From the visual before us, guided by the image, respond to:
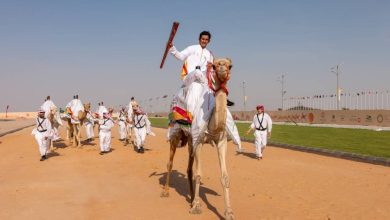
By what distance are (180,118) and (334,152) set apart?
10.0 m

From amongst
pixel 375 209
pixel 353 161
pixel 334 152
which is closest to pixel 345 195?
pixel 375 209

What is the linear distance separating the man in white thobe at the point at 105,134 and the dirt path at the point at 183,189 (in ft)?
7.26

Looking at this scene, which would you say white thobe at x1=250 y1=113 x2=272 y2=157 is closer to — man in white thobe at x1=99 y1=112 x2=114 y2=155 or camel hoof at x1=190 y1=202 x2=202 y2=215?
man in white thobe at x1=99 y1=112 x2=114 y2=155

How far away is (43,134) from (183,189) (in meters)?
8.64

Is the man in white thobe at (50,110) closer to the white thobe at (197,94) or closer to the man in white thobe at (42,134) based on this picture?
the man in white thobe at (42,134)

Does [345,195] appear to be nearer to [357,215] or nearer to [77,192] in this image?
[357,215]

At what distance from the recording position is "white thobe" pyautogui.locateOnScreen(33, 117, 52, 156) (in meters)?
16.0

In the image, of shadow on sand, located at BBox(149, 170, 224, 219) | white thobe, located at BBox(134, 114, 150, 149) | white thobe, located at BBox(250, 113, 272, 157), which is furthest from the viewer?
white thobe, located at BBox(134, 114, 150, 149)

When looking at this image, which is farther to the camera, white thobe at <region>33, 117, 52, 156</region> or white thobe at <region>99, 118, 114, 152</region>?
white thobe at <region>99, 118, 114, 152</region>

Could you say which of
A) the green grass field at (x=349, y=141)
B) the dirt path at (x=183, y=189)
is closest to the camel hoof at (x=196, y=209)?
the dirt path at (x=183, y=189)

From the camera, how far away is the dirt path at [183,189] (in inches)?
289

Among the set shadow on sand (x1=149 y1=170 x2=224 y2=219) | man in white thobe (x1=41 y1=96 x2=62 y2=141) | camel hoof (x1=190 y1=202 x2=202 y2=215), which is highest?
man in white thobe (x1=41 y1=96 x2=62 y2=141)

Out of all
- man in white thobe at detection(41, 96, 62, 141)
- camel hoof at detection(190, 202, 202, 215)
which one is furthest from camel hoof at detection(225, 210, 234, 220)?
man in white thobe at detection(41, 96, 62, 141)

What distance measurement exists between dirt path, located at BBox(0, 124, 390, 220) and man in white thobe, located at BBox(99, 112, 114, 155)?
2212 millimetres
